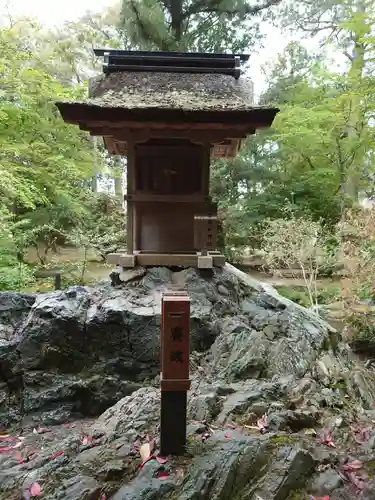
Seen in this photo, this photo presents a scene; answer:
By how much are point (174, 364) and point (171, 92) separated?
519 cm

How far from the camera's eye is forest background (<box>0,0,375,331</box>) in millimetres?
9711

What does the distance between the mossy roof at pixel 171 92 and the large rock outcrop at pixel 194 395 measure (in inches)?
118

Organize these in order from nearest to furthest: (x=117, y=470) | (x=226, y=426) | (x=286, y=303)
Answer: (x=117, y=470)
(x=226, y=426)
(x=286, y=303)

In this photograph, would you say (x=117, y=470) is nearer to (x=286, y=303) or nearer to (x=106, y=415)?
(x=106, y=415)

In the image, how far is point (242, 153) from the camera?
1552 cm

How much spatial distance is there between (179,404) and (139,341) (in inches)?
116

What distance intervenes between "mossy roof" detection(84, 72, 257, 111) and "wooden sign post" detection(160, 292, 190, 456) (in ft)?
12.6

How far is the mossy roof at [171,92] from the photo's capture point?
19.2 feet

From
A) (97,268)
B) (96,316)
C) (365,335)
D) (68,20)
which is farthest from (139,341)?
(68,20)

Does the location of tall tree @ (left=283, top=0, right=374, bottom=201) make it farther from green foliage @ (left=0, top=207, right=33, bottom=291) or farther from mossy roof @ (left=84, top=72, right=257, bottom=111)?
green foliage @ (left=0, top=207, right=33, bottom=291)

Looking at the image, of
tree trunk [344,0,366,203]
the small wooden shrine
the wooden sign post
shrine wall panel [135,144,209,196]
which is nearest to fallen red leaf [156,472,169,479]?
the wooden sign post

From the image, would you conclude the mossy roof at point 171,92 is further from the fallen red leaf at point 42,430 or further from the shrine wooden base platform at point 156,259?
the fallen red leaf at point 42,430

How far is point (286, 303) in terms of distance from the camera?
7137mm

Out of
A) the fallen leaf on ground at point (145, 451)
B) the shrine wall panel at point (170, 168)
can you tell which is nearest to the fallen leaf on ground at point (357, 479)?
the fallen leaf on ground at point (145, 451)
